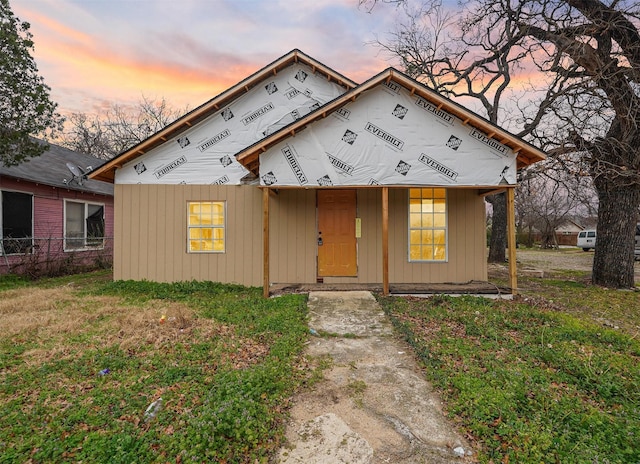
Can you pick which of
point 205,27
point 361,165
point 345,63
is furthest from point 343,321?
point 345,63

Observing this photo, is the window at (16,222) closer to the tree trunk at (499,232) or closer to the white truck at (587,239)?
the tree trunk at (499,232)

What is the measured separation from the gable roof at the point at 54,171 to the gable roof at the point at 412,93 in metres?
8.41

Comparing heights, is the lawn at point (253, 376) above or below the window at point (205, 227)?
below

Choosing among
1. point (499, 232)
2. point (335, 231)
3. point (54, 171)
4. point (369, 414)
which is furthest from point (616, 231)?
point (54, 171)

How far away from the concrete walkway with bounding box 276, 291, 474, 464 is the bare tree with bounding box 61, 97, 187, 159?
91.4 feet

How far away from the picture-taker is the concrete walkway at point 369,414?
2.41 meters

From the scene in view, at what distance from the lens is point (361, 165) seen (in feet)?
22.7

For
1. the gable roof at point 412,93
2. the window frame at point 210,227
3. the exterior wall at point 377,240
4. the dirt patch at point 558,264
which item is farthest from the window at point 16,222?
the dirt patch at point 558,264

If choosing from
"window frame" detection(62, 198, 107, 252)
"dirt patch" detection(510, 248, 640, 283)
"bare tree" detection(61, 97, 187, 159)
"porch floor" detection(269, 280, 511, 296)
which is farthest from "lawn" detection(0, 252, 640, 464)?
"bare tree" detection(61, 97, 187, 159)

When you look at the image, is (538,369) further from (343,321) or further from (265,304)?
(265,304)

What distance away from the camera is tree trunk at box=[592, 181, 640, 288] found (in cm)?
841

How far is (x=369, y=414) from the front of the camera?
9.55ft

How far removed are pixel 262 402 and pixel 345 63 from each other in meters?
14.4

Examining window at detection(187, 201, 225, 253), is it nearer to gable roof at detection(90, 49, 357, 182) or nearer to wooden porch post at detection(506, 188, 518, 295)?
gable roof at detection(90, 49, 357, 182)
